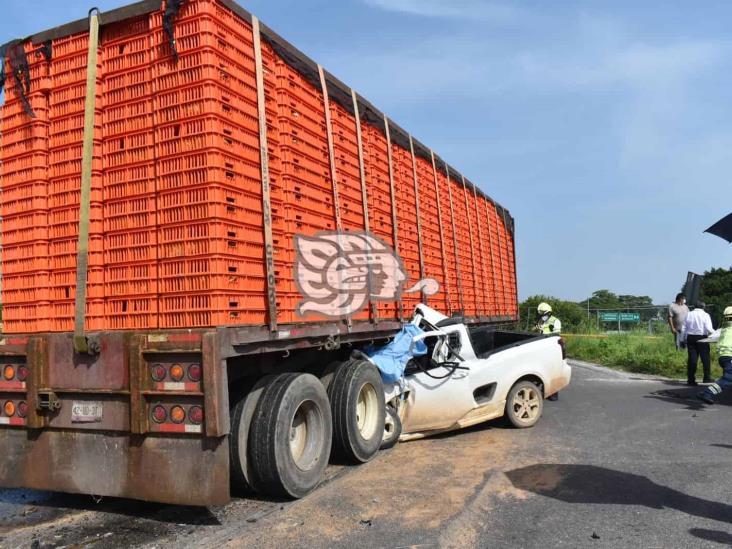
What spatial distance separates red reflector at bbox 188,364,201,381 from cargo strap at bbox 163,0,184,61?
2.33m

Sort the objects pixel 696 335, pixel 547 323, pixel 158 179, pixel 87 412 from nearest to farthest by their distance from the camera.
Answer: pixel 87 412 < pixel 158 179 < pixel 547 323 < pixel 696 335

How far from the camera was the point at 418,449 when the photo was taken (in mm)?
6711

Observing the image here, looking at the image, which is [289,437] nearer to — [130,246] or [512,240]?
[130,246]

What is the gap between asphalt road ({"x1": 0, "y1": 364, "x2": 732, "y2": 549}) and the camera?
4055 mm

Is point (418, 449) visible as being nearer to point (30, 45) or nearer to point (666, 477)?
point (666, 477)

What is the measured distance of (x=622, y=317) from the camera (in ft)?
91.9

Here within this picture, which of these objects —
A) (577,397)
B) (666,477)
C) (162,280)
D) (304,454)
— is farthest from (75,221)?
(577,397)

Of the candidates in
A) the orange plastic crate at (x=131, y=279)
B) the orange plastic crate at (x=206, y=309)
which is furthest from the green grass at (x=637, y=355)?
the orange plastic crate at (x=131, y=279)

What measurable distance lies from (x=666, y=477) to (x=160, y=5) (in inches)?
230

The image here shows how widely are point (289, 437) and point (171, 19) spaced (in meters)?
3.37

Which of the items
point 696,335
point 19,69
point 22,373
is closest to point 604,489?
point 22,373

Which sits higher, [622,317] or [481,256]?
[481,256]

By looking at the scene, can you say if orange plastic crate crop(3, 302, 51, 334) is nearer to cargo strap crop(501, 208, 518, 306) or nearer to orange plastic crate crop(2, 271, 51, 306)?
orange plastic crate crop(2, 271, 51, 306)

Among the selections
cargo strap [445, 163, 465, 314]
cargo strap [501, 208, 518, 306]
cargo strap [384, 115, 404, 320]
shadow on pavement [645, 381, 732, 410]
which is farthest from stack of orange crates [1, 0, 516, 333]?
cargo strap [501, 208, 518, 306]
